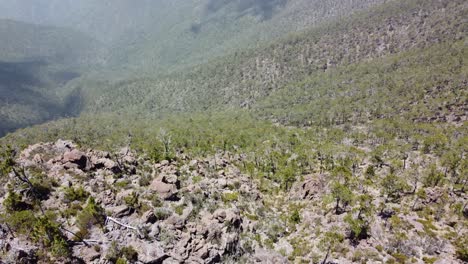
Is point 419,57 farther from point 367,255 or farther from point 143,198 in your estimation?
point 143,198

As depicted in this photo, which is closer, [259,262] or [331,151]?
[259,262]

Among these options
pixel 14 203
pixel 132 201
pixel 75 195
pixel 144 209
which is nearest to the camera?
pixel 14 203

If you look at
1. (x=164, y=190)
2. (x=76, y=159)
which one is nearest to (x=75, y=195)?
(x=76, y=159)

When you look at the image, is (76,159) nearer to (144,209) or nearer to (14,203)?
(14,203)

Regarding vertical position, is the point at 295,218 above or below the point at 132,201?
below

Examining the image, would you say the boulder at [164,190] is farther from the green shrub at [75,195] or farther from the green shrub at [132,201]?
the green shrub at [75,195]

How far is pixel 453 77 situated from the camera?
12538cm

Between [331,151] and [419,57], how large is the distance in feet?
414

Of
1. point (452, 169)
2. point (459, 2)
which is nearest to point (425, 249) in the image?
point (452, 169)

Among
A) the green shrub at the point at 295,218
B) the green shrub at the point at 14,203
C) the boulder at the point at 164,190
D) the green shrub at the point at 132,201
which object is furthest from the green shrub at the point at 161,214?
the green shrub at the point at 295,218

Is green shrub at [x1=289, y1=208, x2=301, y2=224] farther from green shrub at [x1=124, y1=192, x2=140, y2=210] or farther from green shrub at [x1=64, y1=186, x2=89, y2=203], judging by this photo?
green shrub at [x1=64, y1=186, x2=89, y2=203]

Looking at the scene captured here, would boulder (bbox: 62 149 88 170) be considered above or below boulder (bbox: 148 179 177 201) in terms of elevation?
above

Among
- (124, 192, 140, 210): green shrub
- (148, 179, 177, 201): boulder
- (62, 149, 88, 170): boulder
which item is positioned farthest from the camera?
(62, 149, 88, 170): boulder

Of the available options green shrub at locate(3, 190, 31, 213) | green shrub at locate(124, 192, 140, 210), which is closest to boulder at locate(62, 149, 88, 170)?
green shrub at locate(3, 190, 31, 213)
